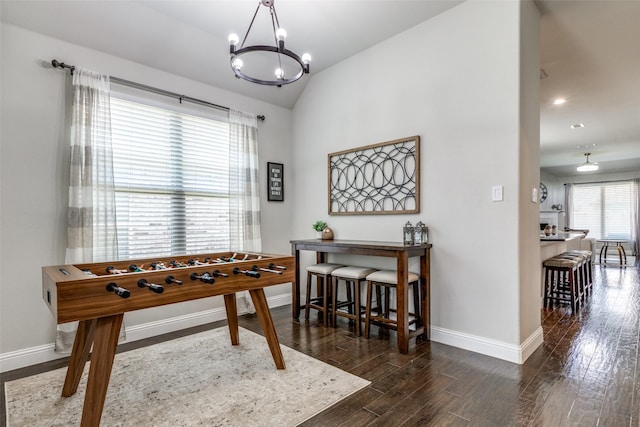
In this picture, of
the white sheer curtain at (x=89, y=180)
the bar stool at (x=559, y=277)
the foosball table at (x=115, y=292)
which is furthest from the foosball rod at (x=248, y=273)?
the bar stool at (x=559, y=277)

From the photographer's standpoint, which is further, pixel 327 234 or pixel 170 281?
pixel 327 234

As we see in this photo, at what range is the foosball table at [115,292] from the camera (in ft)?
5.08

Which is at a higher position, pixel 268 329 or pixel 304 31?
pixel 304 31

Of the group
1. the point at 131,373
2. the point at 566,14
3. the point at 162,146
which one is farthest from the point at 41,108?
the point at 566,14

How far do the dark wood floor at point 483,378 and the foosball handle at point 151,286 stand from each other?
106 cm

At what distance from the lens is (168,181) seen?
335cm

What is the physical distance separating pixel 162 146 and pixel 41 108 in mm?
967

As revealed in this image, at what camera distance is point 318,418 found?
1749 mm

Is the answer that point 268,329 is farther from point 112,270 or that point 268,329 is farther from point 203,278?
point 112,270

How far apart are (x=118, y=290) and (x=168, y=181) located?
6.50 ft

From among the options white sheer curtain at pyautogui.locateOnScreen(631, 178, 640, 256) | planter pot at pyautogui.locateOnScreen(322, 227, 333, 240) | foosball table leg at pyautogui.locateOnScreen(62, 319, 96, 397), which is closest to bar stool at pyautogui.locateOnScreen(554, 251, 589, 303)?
planter pot at pyautogui.locateOnScreen(322, 227, 333, 240)

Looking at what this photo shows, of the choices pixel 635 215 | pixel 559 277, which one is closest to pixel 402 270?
pixel 559 277

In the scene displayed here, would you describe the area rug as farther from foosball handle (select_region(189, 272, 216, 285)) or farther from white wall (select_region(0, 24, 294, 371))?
foosball handle (select_region(189, 272, 216, 285))

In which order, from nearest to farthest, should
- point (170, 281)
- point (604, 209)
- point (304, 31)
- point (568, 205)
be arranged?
point (170, 281) < point (304, 31) < point (604, 209) < point (568, 205)
